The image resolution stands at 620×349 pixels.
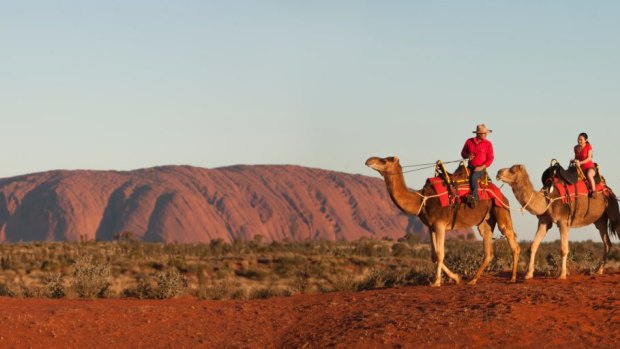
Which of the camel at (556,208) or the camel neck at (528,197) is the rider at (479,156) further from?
the camel neck at (528,197)

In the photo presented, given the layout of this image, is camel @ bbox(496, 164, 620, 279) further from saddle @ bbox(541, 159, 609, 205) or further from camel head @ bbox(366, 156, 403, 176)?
camel head @ bbox(366, 156, 403, 176)

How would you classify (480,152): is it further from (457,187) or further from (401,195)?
(401,195)

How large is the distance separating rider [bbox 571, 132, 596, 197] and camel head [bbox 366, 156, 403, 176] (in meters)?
4.65

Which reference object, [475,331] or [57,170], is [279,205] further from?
[475,331]

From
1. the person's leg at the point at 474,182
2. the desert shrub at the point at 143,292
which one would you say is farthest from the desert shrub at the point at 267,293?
the person's leg at the point at 474,182

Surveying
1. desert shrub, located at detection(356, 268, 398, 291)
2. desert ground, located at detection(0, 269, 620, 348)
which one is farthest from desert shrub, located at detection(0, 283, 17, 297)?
desert shrub, located at detection(356, 268, 398, 291)

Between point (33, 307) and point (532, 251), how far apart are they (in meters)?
10.4

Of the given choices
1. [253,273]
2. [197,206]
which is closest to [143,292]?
[253,273]

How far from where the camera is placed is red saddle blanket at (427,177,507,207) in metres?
20.4

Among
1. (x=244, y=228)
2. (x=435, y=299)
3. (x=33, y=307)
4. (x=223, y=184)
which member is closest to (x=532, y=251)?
(x=435, y=299)

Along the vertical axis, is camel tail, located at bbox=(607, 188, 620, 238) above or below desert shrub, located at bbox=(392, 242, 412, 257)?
above

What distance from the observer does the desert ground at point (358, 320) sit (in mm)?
15625

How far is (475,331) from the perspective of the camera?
15.8 metres

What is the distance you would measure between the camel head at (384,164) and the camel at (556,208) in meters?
2.49
